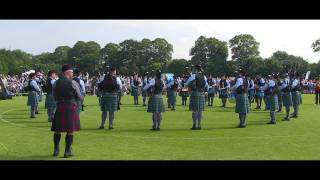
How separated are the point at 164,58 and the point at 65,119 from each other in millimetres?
92154

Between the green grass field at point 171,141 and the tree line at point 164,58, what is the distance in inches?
2402

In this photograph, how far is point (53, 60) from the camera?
11206cm

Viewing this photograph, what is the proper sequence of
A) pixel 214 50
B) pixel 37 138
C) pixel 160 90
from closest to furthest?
1. pixel 37 138
2. pixel 160 90
3. pixel 214 50

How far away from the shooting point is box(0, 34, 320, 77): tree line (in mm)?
82250

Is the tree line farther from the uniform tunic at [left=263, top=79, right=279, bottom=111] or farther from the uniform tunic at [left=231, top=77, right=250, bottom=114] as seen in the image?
the uniform tunic at [left=231, top=77, right=250, bottom=114]

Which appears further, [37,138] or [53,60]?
[53,60]

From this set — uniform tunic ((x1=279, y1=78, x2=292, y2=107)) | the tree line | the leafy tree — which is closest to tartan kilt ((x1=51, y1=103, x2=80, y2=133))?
uniform tunic ((x1=279, y1=78, x2=292, y2=107))

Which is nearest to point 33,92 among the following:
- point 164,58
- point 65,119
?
point 65,119

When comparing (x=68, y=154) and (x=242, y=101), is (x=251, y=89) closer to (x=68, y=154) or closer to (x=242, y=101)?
(x=242, y=101)

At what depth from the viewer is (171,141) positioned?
42.5 feet

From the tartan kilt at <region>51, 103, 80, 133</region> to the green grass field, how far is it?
0.67 metres
